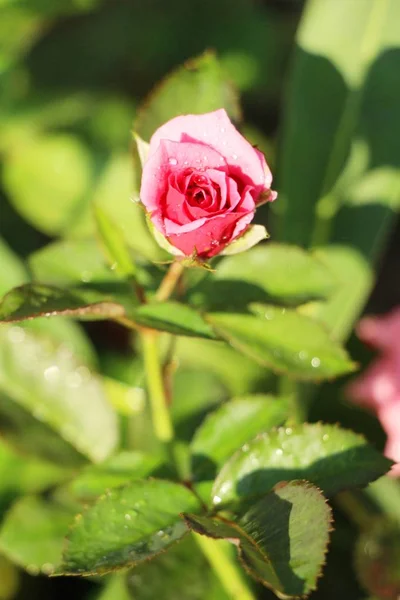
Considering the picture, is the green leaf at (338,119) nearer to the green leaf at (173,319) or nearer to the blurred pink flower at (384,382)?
the blurred pink flower at (384,382)

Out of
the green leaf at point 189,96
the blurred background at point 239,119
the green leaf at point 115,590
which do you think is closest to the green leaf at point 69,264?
the blurred background at point 239,119

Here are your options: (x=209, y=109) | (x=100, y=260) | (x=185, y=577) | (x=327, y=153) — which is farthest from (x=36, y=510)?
(x=327, y=153)

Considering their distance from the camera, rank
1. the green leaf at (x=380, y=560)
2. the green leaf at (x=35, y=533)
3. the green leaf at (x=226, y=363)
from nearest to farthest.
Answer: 1. the green leaf at (x=35, y=533)
2. the green leaf at (x=380, y=560)
3. the green leaf at (x=226, y=363)

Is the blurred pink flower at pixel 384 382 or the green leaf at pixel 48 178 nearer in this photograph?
the blurred pink flower at pixel 384 382

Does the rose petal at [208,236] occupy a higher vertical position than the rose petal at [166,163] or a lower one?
lower

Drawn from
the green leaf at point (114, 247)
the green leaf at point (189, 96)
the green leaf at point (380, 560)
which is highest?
the green leaf at point (189, 96)

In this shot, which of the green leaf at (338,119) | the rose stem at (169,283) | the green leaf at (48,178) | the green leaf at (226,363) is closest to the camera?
the rose stem at (169,283)

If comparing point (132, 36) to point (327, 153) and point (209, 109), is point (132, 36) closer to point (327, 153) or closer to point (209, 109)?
point (327, 153)
